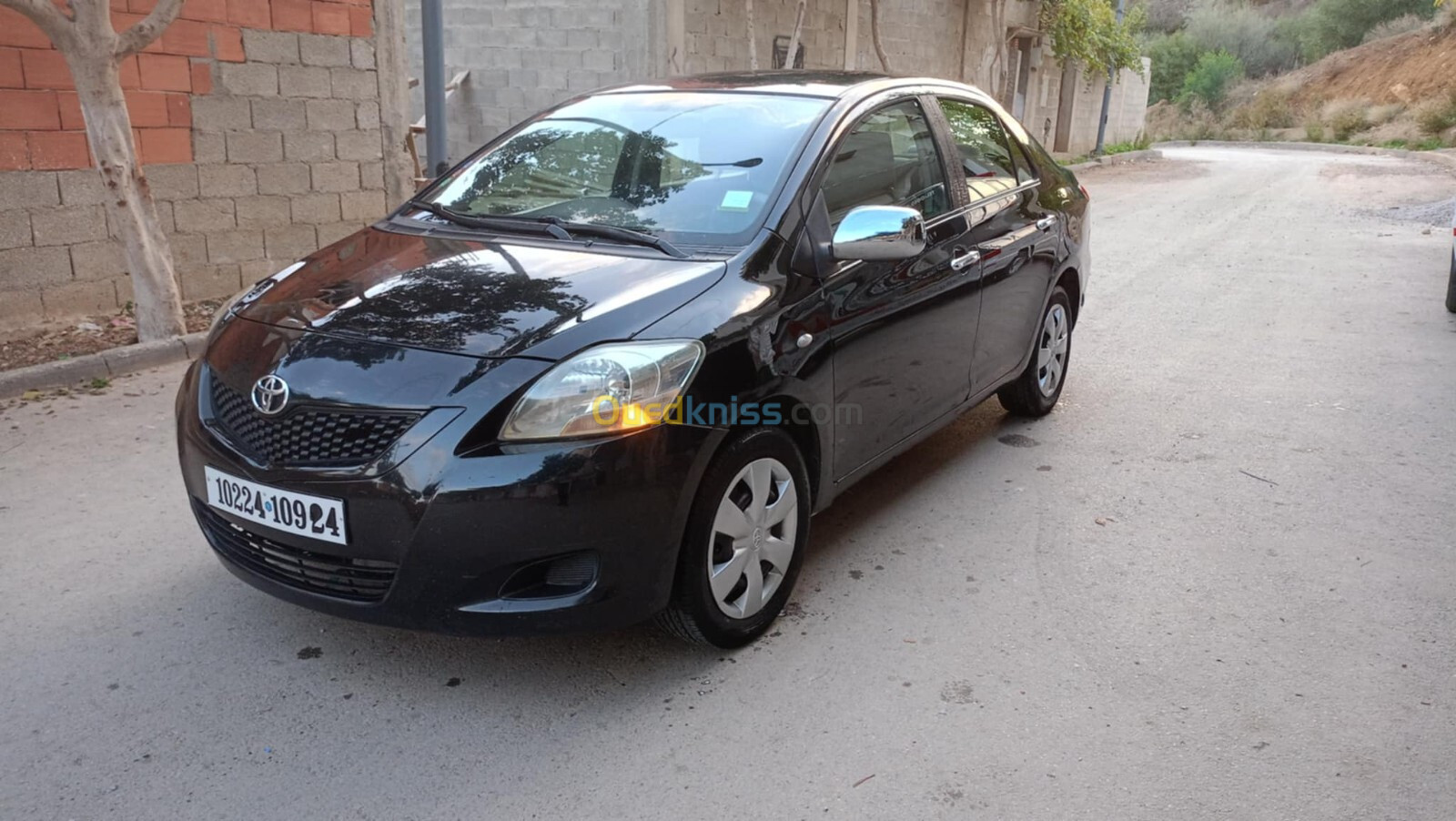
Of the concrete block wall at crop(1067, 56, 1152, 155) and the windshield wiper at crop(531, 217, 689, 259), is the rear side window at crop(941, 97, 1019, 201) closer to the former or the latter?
the windshield wiper at crop(531, 217, 689, 259)

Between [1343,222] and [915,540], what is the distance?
12448 millimetres

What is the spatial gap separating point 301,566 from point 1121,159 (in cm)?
2553

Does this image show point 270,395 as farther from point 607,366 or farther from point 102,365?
point 102,365

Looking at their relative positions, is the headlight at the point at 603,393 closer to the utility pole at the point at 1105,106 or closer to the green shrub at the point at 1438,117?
the utility pole at the point at 1105,106

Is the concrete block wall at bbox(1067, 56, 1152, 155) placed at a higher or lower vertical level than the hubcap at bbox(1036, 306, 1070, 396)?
higher

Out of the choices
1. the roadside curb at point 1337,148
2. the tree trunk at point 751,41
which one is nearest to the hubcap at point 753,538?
the tree trunk at point 751,41

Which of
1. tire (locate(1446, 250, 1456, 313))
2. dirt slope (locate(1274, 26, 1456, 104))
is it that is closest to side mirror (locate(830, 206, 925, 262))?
tire (locate(1446, 250, 1456, 313))

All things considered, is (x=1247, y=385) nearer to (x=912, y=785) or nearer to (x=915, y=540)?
(x=915, y=540)

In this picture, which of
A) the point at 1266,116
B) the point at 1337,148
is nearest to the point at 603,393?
the point at 1337,148

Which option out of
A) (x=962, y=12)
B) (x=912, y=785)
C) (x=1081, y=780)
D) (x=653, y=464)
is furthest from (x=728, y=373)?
(x=962, y=12)

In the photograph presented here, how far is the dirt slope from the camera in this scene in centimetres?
3638

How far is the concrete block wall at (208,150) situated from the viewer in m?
6.54

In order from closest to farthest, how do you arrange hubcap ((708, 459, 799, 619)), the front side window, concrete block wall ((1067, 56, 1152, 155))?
hubcap ((708, 459, 799, 619)) → the front side window → concrete block wall ((1067, 56, 1152, 155))

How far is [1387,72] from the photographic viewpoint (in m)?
39.0
